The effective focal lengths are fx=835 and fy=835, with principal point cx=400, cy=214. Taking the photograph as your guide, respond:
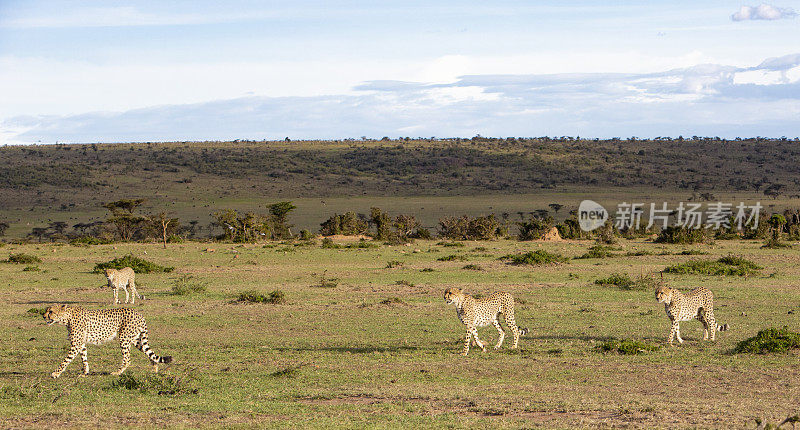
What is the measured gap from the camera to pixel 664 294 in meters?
13.1

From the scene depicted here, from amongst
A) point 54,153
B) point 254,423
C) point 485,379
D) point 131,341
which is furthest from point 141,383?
point 54,153

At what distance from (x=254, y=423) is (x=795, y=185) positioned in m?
90.5

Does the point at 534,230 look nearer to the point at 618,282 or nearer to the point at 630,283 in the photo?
the point at 618,282

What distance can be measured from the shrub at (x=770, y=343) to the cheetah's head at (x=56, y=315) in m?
9.67

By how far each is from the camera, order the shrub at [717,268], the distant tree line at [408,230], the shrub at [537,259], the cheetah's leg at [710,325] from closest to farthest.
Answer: the cheetah's leg at [710,325], the shrub at [717,268], the shrub at [537,259], the distant tree line at [408,230]

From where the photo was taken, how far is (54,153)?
10619 cm

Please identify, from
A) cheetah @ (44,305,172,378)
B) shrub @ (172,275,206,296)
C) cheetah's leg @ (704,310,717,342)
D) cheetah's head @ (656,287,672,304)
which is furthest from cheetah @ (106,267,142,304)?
cheetah's leg @ (704,310,717,342)

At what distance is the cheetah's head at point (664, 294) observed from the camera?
13.0 metres

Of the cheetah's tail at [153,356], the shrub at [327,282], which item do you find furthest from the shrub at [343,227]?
the cheetah's tail at [153,356]

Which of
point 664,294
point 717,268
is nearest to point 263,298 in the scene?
point 664,294

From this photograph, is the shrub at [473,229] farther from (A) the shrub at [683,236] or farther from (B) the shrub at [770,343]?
(B) the shrub at [770,343]

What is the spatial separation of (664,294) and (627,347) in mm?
1070

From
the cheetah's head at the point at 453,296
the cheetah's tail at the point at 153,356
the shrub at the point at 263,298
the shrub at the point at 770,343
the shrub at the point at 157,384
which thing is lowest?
the shrub at the point at 263,298

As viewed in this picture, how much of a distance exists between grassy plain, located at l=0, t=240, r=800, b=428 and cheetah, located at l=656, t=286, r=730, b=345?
31cm
